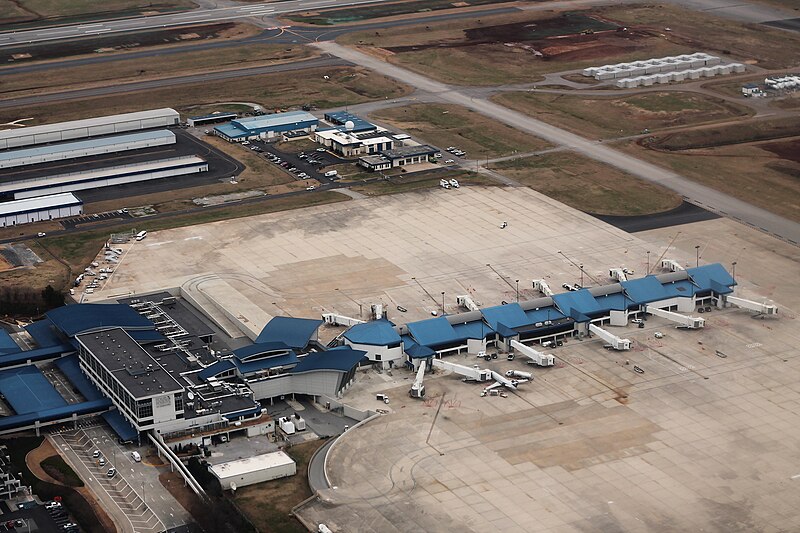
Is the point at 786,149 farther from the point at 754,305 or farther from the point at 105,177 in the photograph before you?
the point at 105,177

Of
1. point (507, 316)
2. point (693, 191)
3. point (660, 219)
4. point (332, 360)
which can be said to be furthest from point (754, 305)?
point (332, 360)

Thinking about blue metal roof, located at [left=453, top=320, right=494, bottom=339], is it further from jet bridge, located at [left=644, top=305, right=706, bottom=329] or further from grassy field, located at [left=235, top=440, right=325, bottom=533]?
grassy field, located at [left=235, top=440, right=325, bottom=533]

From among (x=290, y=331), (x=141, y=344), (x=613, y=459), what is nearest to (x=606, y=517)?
(x=613, y=459)

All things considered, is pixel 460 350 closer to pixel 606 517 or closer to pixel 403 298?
pixel 403 298

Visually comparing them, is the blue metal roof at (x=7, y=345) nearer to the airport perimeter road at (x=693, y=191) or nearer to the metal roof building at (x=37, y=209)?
the metal roof building at (x=37, y=209)

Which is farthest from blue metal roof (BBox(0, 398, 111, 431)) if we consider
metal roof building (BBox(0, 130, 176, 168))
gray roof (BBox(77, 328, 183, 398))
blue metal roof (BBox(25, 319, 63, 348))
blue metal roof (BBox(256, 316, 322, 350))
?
metal roof building (BBox(0, 130, 176, 168))
